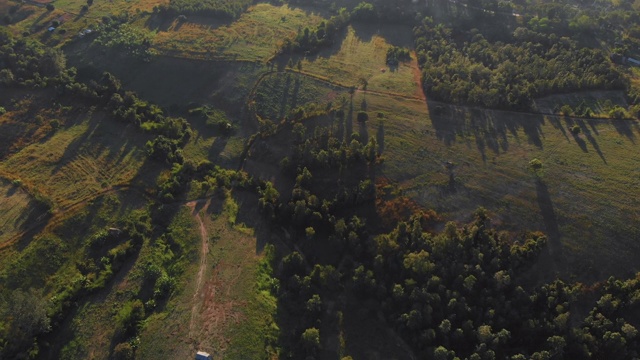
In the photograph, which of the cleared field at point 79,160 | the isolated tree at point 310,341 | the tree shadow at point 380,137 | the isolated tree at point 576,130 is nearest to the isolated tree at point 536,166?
the isolated tree at point 576,130

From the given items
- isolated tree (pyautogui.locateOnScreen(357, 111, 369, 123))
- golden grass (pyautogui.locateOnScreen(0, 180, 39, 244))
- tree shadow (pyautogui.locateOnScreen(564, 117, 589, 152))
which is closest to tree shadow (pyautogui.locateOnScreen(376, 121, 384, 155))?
isolated tree (pyautogui.locateOnScreen(357, 111, 369, 123))

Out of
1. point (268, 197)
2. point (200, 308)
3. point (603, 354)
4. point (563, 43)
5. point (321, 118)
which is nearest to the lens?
point (603, 354)

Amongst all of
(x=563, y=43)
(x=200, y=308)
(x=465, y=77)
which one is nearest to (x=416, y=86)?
(x=465, y=77)

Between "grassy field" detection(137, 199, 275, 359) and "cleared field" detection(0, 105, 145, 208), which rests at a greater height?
"cleared field" detection(0, 105, 145, 208)

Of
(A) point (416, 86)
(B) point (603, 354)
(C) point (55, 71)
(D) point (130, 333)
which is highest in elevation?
(A) point (416, 86)

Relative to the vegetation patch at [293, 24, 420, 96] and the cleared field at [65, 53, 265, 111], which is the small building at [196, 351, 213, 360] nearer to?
the cleared field at [65, 53, 265, 111]

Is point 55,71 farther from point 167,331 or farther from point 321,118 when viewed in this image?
point 167,331

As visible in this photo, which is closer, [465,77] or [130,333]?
[130,333]
